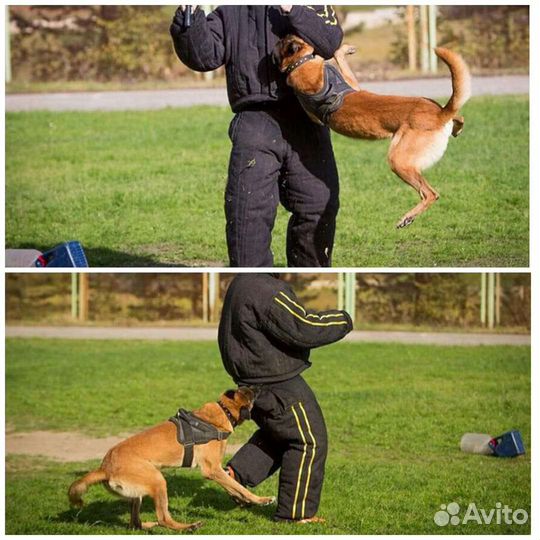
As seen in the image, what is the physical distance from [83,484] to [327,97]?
1488mm

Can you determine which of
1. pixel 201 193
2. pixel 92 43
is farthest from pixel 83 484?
pixel 92 43

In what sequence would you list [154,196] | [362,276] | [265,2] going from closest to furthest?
1. [265,2]
2. [154,196]
3. [362,276]

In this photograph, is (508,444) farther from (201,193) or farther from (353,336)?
(353,336)

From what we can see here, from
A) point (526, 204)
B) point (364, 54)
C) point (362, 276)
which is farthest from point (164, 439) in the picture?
point (364, 54)

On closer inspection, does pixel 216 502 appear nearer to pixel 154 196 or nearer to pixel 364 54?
pixel 154 196

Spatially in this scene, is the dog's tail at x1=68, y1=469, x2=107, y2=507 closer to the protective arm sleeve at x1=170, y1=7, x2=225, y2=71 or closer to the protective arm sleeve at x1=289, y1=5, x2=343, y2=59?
the protective arm sleeve at x1=170, y1=7, x2=225, y2=71

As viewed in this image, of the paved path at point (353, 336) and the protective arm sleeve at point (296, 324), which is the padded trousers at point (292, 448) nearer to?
the protective arm sleeve at point (296, 324)

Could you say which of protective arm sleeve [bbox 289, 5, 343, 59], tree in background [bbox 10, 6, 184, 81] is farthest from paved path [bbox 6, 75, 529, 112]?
protective arm sleeve [bbox 289, 5, 343, 59]

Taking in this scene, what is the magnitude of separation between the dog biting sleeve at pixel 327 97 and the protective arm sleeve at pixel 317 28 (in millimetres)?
71

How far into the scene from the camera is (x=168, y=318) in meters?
9.91

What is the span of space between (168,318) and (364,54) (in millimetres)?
3074

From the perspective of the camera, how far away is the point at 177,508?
5.19 m

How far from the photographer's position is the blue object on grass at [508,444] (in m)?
6.43

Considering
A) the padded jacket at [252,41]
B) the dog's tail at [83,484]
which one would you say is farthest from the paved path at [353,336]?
the padded jacket at [252,41]
